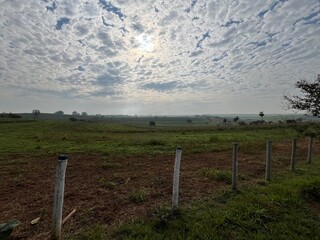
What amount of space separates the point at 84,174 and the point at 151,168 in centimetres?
253

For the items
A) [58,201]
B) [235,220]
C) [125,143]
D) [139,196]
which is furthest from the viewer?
[125,143]

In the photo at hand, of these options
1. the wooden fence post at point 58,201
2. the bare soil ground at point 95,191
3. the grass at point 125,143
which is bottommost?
the grass at point 125,143

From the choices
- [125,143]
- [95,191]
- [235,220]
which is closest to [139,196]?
[95,191]

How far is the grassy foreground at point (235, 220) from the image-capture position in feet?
12.8

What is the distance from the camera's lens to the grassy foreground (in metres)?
3.89

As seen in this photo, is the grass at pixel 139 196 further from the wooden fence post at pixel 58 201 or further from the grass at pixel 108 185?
the wooden fence post at pixel 58 201

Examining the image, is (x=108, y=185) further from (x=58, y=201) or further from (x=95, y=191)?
(x=58, y=201)

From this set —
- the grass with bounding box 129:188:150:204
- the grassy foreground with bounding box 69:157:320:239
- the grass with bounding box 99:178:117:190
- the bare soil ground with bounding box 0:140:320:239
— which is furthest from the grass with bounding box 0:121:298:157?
the grass with bounding box 129:188:150:204

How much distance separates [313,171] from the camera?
28.6 ft

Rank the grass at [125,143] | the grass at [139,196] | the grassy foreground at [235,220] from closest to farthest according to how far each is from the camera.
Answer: the grassy foreground at [235,220], the grass at [139,196], the grass at [125,143]

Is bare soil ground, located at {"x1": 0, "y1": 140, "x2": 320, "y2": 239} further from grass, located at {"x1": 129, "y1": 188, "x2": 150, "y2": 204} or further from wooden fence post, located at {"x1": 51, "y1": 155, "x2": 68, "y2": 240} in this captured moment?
wooden fence post, located at {"x1": 51, "y1": 155, "x2": 68, "y2": 240}

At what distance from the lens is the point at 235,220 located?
4410 millimetres

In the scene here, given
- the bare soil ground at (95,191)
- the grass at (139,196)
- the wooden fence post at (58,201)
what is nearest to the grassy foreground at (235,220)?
the wooden fence post at (58,201)

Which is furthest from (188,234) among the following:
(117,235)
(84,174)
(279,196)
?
(84,174)
